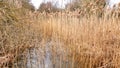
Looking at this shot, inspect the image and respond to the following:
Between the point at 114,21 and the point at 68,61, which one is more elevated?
the point at 114,21

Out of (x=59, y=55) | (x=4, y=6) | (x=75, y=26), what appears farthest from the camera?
(x=75, y=26)

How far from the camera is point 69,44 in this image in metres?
3.36

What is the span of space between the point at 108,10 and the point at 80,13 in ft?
1.95

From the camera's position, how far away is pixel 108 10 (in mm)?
3078

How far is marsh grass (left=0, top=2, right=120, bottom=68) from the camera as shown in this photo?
2797mm

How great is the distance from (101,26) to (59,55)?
25.6 inches

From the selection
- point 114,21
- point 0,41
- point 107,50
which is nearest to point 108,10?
point 114,21

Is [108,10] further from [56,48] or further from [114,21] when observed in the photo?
[56,48]

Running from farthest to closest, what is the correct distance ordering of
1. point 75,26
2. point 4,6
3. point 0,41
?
point 75,26 < point 4,6 < point 0,41

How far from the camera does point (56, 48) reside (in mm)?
3291

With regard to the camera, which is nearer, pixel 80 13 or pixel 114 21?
pixel 114 21

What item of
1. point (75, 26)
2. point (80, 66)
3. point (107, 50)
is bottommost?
point (80, 66)

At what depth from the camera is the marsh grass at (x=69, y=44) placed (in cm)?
280

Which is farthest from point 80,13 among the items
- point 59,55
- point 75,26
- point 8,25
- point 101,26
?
point 8,25
